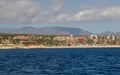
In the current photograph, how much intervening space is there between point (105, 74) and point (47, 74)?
47.4 ft

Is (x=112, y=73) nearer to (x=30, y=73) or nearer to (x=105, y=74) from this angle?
(x=105, y=74)

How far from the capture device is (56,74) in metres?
96.6

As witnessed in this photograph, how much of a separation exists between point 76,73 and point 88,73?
139 inches

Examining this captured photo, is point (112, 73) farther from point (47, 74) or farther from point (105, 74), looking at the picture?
point (47, 74)

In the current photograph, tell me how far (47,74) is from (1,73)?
11223 millimetres

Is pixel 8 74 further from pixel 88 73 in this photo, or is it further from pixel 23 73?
pixel 88 73

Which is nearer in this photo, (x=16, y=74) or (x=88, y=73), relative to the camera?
(x=16, y=74)

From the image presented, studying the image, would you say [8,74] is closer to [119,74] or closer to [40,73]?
[40,73]

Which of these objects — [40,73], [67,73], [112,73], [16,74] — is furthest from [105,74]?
[16,74]

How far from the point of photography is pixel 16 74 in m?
93.8

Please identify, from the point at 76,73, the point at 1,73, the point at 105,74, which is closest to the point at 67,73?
the point at 76,73

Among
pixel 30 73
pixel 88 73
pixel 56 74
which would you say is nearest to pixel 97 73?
pixel 88 73

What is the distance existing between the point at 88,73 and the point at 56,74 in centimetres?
890

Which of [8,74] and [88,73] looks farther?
[88,73]
